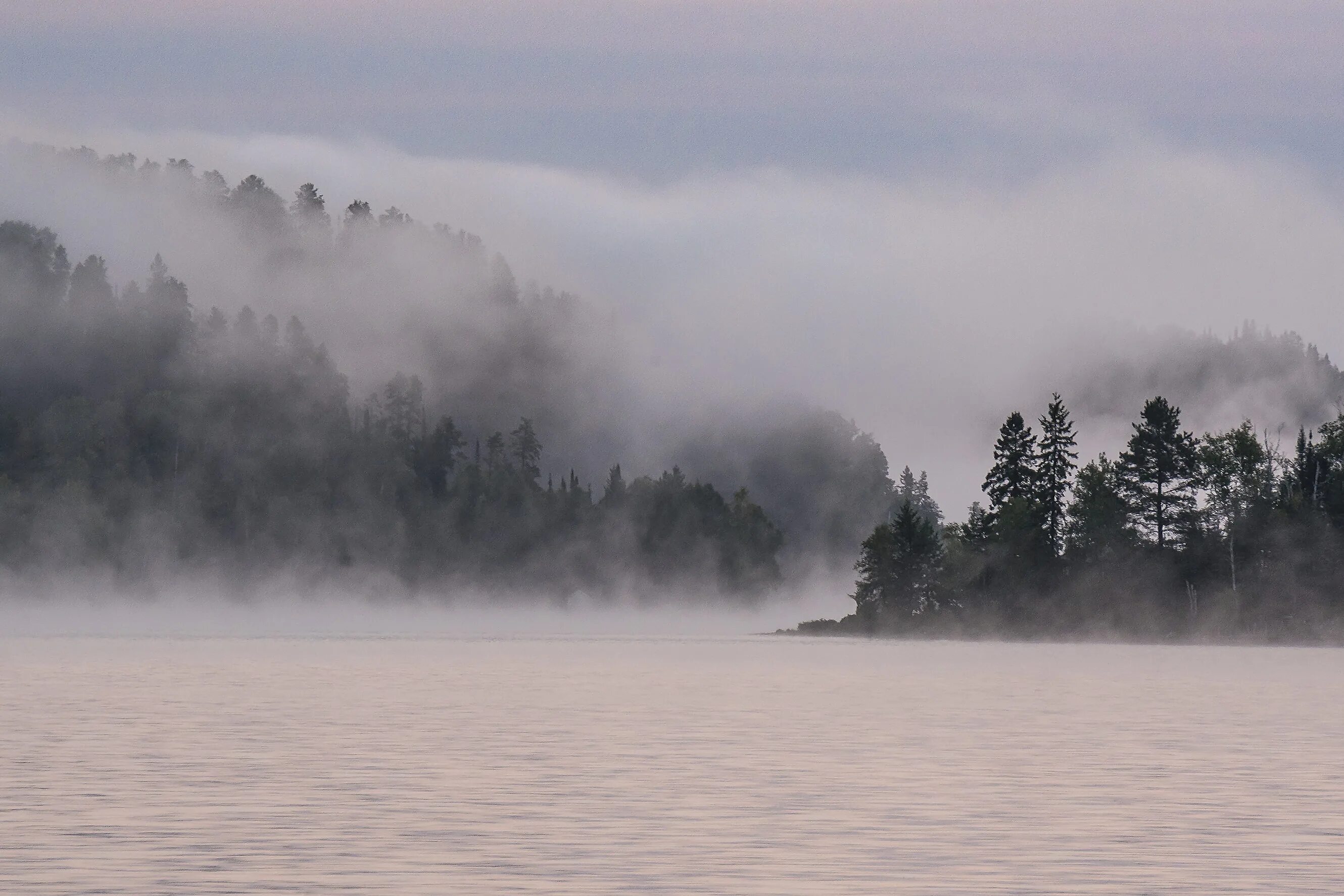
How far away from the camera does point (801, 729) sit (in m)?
40.2

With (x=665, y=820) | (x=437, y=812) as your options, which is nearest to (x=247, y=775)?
(x=437, y=812)

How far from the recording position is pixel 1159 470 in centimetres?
16675

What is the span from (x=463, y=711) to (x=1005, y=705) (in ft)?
51.1

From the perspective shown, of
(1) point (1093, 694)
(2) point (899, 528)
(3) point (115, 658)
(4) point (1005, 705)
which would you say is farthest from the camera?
(2) point (899, 528)

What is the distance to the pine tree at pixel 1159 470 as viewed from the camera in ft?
546

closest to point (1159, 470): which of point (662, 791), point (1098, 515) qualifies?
point (1098, 515)

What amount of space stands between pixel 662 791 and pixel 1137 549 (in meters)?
144

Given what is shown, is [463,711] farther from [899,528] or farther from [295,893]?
[899,528]

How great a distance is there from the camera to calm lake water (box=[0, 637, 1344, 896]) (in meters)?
18.7

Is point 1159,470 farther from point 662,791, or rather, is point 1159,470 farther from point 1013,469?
point 662,791

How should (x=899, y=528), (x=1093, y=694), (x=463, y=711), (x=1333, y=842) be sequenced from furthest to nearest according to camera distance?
(x=899, y=528) → (x=1093, y=694) → (x=463, y=711) → (x=1333, y=842)

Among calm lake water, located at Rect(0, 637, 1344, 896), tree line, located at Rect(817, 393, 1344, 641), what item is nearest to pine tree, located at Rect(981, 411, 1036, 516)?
tree line, located at Rect(817, 393, 1344, 641)

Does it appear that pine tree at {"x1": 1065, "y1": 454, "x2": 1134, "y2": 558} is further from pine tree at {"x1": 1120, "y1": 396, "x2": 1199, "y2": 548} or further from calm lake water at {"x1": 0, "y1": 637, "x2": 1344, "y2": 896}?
calm lake water at {"x1": 0, "y1": 637, "x2": 1344, "y2": 896}

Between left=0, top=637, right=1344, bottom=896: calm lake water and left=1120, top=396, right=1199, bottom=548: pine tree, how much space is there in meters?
110
